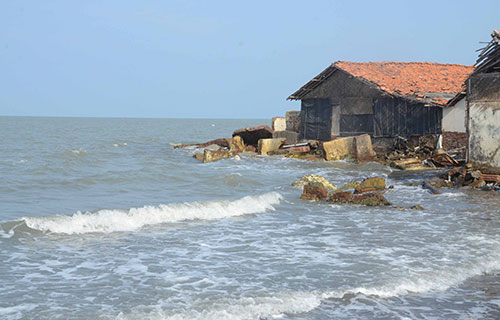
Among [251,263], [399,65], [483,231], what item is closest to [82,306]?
[251,263]

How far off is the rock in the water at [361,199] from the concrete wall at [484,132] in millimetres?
4892

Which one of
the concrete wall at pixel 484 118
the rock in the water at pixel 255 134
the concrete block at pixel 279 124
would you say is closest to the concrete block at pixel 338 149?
the rock in the water at pixel 255 134

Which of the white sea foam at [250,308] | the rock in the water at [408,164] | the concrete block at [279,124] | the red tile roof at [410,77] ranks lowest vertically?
the white sea foam at [250,308]

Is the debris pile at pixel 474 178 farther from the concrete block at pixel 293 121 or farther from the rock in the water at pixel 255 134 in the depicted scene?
the rock in the water at pixel 255 134

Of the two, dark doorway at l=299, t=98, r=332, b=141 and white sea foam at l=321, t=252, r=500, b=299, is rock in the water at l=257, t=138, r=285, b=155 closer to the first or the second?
dark doorway at l=299, t=98, r=332, b=141

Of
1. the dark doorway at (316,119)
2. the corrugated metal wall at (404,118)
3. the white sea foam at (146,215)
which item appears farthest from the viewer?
the dark doorway at (316,119)

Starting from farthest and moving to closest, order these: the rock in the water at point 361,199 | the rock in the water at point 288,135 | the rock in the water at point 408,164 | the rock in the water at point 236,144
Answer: the rock in the water at point 236,144
the rock in the water at point 288,135
the rock in the water at point 408,164
the rock in the water at point 361,199

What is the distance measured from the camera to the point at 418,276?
720 cm

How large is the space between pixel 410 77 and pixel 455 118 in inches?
212

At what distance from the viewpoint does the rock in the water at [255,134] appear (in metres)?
31.6

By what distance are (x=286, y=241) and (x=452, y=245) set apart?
290 centimetres

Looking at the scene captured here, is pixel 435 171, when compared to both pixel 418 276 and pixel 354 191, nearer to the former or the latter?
pixel 354 191

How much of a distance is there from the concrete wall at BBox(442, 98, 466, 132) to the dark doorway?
22.3 ft

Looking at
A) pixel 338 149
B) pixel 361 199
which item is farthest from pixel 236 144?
pixel 361 199
